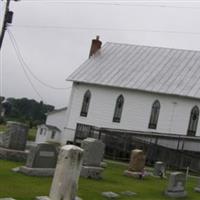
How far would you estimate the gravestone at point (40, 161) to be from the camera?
1738 centimetres

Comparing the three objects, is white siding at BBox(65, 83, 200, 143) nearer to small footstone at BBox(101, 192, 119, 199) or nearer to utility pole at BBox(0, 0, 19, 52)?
utility pole at BBox(0, 0, 19, 52)

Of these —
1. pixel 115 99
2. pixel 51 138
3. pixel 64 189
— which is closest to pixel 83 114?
pixel 115 99

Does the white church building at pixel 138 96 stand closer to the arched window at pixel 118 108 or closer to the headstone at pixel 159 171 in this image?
the arched window at pixel 118 108

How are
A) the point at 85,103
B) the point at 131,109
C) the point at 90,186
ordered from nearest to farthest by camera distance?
1. the point at 90,186
2. the point at 131,109
3. the point at 85,103

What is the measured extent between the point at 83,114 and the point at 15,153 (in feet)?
78.3

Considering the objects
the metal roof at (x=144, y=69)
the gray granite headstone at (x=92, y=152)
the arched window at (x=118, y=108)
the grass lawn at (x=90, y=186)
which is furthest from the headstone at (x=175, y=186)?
the arched window at (x=118, y=108)

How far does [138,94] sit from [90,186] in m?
24.8

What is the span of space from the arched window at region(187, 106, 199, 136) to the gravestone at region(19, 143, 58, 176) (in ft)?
75.1

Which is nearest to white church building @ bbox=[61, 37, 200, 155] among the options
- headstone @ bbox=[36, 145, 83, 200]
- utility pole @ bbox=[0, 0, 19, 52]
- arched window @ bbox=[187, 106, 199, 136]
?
arched window @ bbox=[187, 106, 199, 136]

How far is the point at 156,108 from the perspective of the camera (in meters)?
41.3

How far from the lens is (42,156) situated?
696 inches

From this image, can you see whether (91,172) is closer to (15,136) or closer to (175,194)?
(175,194)

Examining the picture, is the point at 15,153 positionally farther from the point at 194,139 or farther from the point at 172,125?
the point at 172,125

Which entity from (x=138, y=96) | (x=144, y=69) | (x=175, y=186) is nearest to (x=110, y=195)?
(x=175, y=186)
